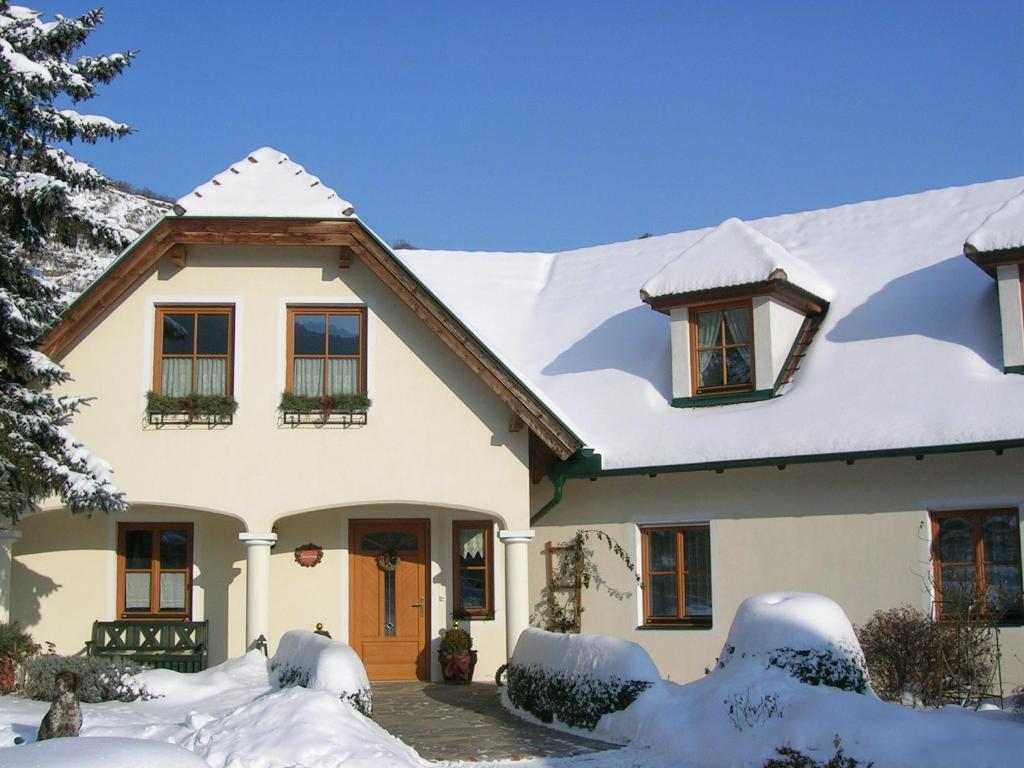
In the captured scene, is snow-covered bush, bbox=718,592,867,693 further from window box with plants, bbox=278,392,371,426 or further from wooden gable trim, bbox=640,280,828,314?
window box with plants, bbox=278,392,371,426

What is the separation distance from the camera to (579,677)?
40.6ft

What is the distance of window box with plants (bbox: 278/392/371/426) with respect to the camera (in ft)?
51.5

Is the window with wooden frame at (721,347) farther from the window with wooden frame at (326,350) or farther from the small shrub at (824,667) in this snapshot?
the small shrub at (824,667)

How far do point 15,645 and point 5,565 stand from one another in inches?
54.2

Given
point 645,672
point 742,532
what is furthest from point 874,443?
point 645,672

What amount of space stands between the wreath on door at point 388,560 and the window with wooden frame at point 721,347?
465 cm

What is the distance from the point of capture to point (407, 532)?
17.4 metres

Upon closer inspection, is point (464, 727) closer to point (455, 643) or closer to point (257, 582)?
point (455, 643)

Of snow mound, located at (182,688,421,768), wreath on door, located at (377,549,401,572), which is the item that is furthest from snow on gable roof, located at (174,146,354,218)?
snow mound, located at (182,688,421,768)

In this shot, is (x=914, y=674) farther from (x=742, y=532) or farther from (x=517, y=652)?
(x=517, y=652)

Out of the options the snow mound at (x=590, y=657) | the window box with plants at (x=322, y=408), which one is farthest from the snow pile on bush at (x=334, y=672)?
the window box with plants at (x=322, y=408)

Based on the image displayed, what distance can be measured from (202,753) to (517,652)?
15.9 ft

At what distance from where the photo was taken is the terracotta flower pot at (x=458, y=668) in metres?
16.4

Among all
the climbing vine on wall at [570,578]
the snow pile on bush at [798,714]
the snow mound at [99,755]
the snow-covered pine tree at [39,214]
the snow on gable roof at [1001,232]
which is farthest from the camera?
the climbing vine on wall at [570,578]
